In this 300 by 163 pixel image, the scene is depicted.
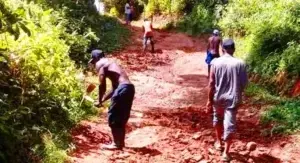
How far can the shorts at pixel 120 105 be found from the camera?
7320mm

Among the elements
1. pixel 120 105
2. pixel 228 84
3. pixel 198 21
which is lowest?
pixel 120 105

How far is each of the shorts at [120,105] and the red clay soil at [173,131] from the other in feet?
1.68

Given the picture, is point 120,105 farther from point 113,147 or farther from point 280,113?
point 280,113

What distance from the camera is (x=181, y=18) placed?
2670cm

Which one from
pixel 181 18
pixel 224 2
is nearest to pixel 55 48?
pixel 224 2

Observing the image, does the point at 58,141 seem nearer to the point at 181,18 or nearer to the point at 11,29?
the point at 11,29

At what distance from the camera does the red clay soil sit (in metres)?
7.38

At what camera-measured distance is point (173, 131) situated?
8938 millimetres

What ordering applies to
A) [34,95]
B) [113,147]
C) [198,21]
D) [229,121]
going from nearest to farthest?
[229,121], [113,147], [34,95], [198,21]

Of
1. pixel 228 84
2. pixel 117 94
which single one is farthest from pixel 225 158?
pixel 117 94

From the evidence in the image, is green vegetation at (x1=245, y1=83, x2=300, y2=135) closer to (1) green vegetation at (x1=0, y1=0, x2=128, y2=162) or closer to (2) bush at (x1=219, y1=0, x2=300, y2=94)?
(2) bush at (x1=219, y1=0, x2=300, y2=94)

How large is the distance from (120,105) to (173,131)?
6.27 ft

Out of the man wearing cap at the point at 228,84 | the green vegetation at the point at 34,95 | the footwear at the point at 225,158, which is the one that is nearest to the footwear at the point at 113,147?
the green vegetation at the point at 34,95

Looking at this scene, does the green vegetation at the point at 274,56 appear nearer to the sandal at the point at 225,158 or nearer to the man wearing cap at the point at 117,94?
the sandal at the point at 225,158
